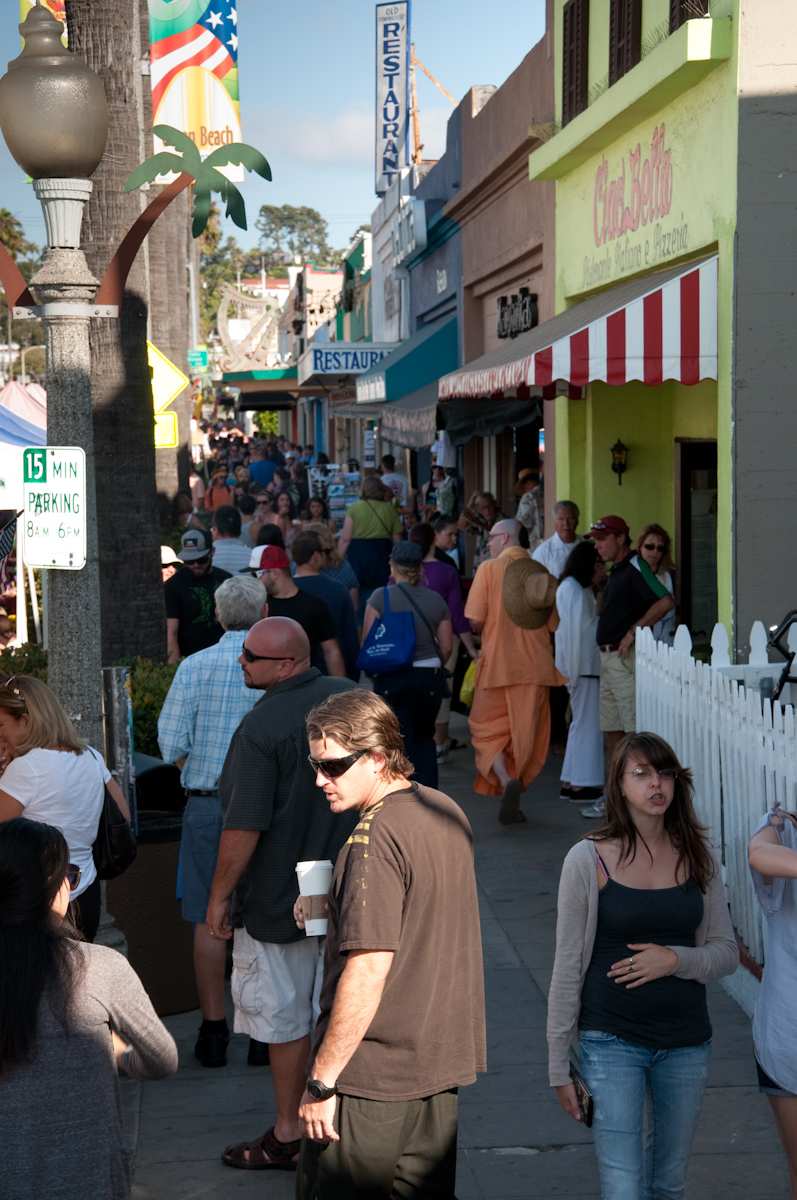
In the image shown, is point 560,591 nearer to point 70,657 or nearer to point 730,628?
point 730,628

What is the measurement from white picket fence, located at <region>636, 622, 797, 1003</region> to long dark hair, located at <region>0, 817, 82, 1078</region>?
124 inches

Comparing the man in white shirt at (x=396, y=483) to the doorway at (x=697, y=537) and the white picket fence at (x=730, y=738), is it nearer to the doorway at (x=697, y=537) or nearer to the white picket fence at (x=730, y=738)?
the doorway at (x=697, y=537)

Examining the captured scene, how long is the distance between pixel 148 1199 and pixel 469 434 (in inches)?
550

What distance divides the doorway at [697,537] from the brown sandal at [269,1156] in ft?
25.3

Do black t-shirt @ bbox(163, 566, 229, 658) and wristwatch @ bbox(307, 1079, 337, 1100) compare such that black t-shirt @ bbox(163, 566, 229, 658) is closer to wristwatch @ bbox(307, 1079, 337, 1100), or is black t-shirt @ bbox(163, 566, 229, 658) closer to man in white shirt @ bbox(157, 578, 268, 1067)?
man in white shirt @ bbox(157, 578, 268, 1067)

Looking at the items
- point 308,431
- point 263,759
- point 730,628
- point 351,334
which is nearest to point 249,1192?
point 263,759

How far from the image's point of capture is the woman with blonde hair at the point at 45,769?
200 inches

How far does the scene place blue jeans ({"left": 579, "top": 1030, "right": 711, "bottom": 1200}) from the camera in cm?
405

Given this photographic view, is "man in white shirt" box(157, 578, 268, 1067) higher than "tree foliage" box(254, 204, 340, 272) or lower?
lower

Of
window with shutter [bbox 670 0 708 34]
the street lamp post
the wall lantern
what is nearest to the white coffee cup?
the street lamp post

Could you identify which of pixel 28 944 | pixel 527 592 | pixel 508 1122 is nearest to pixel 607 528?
pixel 527 592

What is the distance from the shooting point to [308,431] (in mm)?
69375

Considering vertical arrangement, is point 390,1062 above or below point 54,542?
below

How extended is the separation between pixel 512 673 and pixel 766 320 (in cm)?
276
